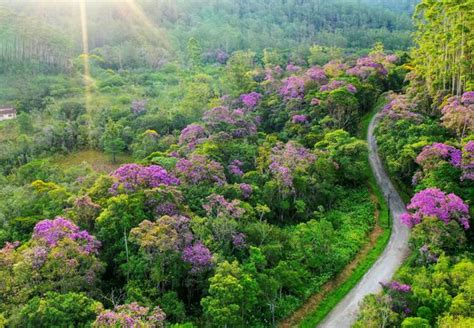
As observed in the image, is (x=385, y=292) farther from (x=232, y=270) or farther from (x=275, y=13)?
(x=275, y=13)

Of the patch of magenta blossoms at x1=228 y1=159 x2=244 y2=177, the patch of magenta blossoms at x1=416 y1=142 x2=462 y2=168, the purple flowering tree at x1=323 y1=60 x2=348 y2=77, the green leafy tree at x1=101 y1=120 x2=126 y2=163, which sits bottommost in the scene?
the green leafy tree at x1=101 y1=120 x2=126 y2=163

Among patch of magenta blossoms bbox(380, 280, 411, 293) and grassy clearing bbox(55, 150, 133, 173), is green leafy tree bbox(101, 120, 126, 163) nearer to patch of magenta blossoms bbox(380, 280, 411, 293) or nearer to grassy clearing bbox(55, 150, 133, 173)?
grassy clearing bbox(55, 150, 133, 173)

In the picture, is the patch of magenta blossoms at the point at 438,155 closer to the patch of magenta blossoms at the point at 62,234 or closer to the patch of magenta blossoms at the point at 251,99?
the patch of magenta blossoms at the point at 251,99

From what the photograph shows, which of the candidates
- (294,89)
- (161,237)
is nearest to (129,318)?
(161,237)

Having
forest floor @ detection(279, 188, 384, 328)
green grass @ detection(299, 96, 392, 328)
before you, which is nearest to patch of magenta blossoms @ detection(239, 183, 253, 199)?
forest floor @ detection(279, 188, 384, 328)

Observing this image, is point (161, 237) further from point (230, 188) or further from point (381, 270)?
point (381, 270)

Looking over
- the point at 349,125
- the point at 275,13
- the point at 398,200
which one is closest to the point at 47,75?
the point at 349,125

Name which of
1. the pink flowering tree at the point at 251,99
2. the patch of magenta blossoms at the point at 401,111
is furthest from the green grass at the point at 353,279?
the pink flowering tree at the point at 251,99
